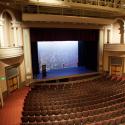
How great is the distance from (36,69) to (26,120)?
339 inches

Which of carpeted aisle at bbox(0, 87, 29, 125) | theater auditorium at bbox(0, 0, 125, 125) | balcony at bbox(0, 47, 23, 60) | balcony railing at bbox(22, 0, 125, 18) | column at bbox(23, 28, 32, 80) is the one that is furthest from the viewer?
column at bbox(23, 28, 32, 80)

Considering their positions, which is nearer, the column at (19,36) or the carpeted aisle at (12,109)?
the carpeted aisle at (12,109)

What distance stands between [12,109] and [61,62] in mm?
8060

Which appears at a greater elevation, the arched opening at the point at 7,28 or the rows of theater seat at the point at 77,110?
the arched opening at the point at 7,28

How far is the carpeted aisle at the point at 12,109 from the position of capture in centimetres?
668

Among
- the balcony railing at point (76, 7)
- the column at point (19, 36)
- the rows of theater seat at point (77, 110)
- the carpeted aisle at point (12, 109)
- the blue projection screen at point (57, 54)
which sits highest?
the balcony railing at point (76, 7)

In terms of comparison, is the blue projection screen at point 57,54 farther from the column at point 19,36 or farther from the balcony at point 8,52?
the balcony at point 8,52

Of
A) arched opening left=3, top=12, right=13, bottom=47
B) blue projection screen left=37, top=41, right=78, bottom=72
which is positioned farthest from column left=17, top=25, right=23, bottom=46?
blue projection screen left=37, top=41, right=78, bottom=72

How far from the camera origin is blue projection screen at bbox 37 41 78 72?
14.2m

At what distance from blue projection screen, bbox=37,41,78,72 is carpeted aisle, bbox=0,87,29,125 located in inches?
164

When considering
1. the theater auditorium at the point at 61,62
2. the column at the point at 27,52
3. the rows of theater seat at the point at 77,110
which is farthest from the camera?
the column at the point at 27,52

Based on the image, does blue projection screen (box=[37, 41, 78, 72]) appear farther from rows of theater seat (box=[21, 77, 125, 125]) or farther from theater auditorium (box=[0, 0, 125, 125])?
rows of theater seat (box=[21, 77, 125, 125])

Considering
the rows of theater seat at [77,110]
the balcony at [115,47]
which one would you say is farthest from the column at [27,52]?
the balcony at [115,47]

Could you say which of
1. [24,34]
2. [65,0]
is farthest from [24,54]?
[65,0]
